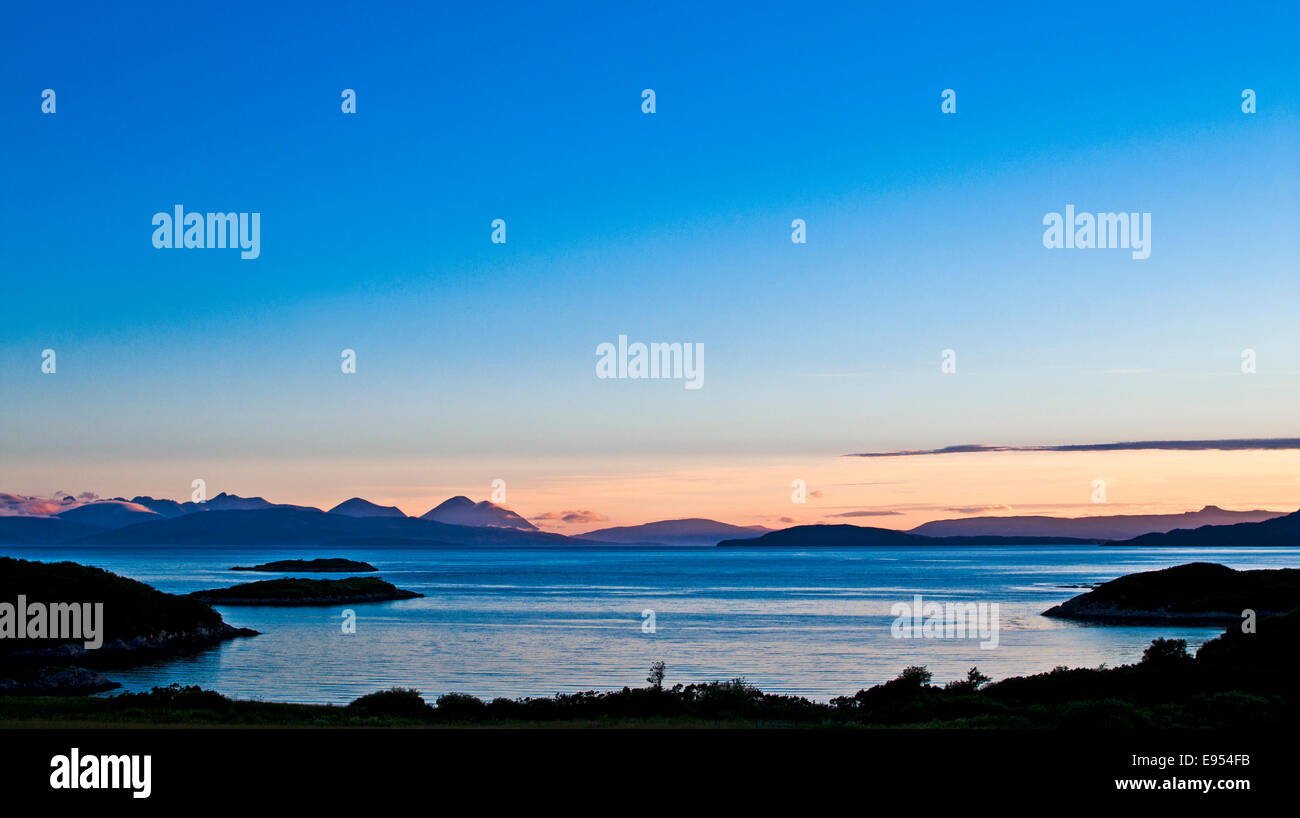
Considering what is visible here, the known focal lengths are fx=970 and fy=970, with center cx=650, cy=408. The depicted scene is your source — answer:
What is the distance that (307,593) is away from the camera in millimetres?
179125

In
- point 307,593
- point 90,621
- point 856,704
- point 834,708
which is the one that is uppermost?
point 834,708

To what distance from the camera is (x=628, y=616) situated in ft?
395

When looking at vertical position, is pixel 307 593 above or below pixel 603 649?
below

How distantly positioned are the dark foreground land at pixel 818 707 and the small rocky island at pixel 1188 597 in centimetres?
8305

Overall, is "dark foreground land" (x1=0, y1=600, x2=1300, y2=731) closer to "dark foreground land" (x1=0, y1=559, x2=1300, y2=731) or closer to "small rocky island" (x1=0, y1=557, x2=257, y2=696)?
"dark foreground land" (x1=0, y1=559, x2=1300, y2=731)

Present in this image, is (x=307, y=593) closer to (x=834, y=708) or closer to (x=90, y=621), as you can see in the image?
(x=90, y=621)

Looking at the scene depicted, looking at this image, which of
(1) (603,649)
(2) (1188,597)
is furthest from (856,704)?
(2) (1188,597)

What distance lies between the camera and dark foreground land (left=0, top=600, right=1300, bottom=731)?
86.9ft

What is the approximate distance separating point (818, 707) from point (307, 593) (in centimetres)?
16139

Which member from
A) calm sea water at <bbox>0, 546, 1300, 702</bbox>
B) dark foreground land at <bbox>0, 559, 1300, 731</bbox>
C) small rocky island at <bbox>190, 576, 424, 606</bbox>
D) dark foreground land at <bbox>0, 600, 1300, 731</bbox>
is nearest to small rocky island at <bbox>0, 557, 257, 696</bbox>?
calm sea water at <bbox>0, 546, 1300, 702</bbox>

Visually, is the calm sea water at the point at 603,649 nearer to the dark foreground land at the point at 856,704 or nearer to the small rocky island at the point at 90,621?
the small rocky island at the point at 90,621

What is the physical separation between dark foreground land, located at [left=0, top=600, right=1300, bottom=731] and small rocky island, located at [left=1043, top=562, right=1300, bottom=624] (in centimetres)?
8305

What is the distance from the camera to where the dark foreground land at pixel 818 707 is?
26500mm

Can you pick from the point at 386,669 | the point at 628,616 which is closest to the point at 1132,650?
the point at 628,616
